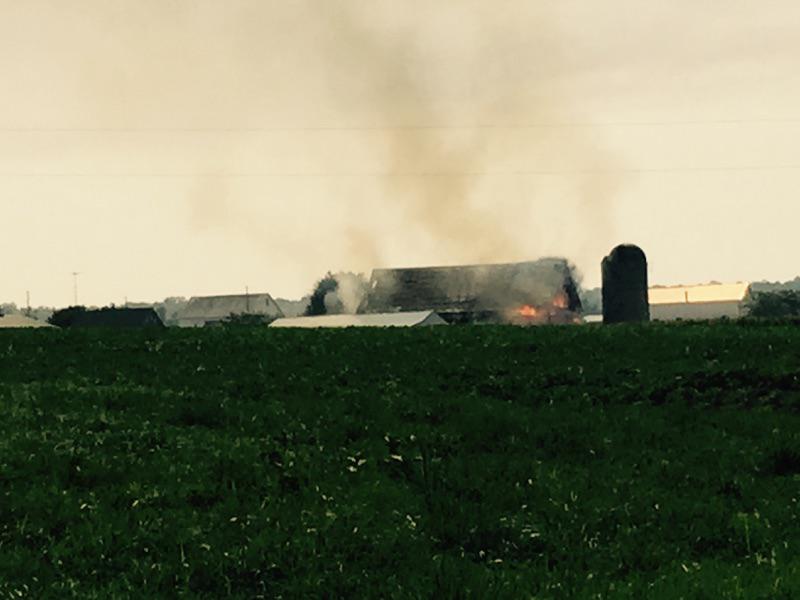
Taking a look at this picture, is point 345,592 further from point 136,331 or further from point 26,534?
point 136,331

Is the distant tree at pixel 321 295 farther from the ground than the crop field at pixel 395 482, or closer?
farther from the ground

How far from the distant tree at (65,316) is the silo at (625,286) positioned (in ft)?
173

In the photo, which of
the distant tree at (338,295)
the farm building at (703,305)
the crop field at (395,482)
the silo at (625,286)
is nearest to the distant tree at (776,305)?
the silo at (625,286)

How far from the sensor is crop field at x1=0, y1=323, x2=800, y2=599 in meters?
11.7

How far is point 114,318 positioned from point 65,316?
19.4 feet

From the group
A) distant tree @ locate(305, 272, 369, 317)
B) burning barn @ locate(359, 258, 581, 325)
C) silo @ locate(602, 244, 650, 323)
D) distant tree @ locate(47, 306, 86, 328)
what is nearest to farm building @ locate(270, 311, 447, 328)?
silo @ locate(602, 244, 650, 323)

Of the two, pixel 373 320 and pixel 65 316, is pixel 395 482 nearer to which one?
pixel 373 320

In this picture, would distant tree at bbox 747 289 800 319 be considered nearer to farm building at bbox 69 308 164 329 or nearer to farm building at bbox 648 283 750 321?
farm building at bbox 648 283 750 321

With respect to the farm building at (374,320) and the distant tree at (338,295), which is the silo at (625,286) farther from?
the distant tree at (338,295)

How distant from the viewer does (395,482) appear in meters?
16.5

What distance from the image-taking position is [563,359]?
110 ft

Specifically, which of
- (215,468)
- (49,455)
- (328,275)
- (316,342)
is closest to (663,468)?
(215,468)

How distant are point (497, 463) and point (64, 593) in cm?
848

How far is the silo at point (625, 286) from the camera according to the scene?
101062 millimetres
